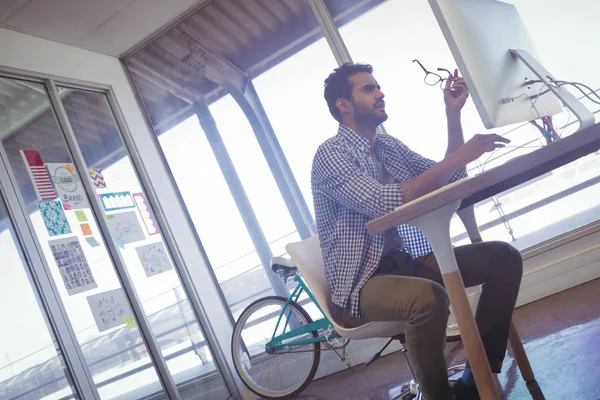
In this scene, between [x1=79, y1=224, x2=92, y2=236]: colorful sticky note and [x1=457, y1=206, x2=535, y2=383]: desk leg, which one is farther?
[x1=79, y1=224, x2=92, y2=236]: colorful sticky note

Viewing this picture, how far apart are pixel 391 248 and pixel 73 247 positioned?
77.0 inches

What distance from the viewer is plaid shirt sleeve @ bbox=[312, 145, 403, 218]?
1541 mm

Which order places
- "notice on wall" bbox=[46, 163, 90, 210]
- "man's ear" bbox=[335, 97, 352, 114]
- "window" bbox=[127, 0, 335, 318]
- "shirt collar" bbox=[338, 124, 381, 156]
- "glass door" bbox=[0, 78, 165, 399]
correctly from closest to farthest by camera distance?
"shirt collar" bbox=[338, 124, 381, 156] → "man's ear" bbox=[335, 97, 352, 114] → "glass door" bbox=[0, 78, 165, 399] → "notice on wall" bbox=[46, 163, 90, 210] → "window" bbox=[127, 0, 335, 318]

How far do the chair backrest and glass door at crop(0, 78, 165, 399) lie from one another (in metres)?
1.40

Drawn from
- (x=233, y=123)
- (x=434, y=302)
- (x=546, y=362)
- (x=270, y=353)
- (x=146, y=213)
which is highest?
(x=233, y=123)

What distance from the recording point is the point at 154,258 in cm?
381

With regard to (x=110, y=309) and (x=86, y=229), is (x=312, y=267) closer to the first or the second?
(x=110, y=309)

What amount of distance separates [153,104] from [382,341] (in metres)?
2.37

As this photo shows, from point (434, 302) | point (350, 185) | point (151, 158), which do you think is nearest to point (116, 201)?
point (151, 158)

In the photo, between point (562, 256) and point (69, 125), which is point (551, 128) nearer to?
point (562, 256)

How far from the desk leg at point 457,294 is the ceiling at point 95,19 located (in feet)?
9.24

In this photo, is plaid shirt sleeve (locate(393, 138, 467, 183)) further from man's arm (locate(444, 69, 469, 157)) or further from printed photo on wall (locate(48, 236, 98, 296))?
printed photo on wall (locate(48, 236, 98, 296))

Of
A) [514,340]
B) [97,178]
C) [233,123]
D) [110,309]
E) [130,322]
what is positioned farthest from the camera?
[233,123]

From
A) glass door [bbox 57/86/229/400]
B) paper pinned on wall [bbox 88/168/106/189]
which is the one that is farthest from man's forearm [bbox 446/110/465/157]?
paper pinned on wall [bbox 88/168/106/189]
